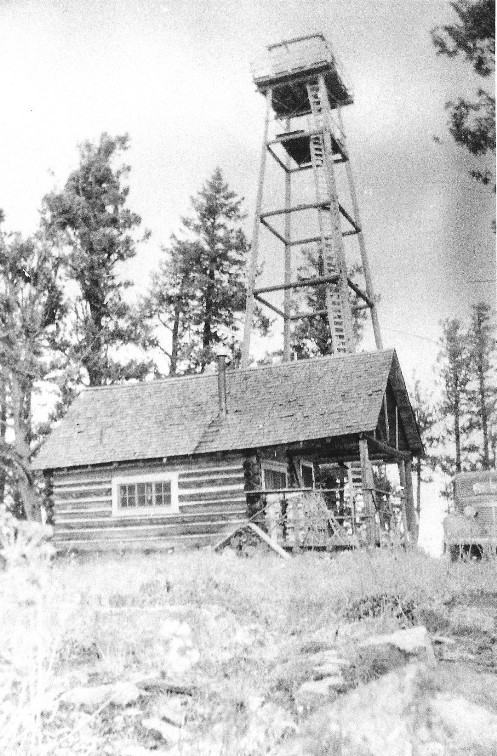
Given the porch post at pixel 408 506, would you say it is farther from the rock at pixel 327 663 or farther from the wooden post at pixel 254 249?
the rock at pixel 327 663

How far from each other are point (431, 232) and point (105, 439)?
37.0 ft

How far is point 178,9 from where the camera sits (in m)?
7.90

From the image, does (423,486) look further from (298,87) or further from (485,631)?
(485,631)

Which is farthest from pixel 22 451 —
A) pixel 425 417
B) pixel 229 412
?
pixel 425 417

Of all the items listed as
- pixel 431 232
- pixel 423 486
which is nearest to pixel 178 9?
pixel 431 232

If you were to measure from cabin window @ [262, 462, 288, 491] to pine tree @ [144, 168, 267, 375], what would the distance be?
39.0ft

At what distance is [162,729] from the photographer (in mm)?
4164

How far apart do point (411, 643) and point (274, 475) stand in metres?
12.4

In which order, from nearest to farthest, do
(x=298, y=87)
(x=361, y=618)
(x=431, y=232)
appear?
1. (x=361, y=618)
2. (x=431, y=232)
3. (x=298, y=87)

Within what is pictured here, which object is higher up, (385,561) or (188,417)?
(188,417)

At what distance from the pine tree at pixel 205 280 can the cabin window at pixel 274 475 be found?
39.0ft

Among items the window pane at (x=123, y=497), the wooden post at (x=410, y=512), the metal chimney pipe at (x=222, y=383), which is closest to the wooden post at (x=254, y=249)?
the metal chimney pipe at (x=222, y=383)

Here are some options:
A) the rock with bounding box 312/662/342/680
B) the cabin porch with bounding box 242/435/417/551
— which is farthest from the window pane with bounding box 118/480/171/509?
the rock with bounding box 312/662/342/680

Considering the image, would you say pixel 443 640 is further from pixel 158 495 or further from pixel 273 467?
pixel 158 495
